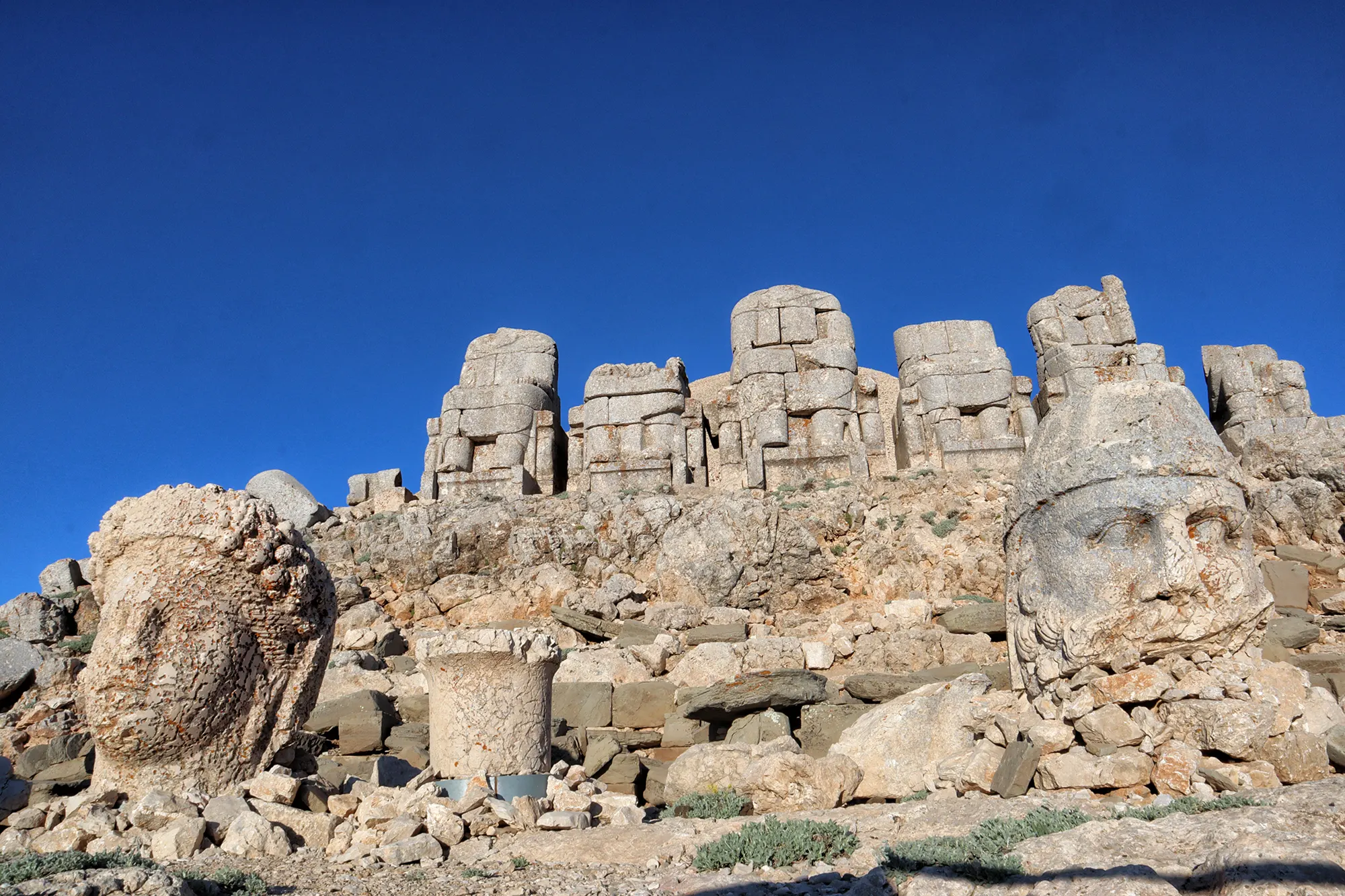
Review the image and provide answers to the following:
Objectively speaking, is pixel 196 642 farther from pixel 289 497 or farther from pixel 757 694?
pixel 289 497

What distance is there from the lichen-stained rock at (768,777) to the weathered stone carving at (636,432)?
9079 mm

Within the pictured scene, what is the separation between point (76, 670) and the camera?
10070mm

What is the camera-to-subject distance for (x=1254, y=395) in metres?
16.7

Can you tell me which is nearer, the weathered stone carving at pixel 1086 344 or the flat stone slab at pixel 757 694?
the flat stone slab at pixel 757 694

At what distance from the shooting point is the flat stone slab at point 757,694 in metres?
7.59

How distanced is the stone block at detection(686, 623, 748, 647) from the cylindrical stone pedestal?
12.5 ft

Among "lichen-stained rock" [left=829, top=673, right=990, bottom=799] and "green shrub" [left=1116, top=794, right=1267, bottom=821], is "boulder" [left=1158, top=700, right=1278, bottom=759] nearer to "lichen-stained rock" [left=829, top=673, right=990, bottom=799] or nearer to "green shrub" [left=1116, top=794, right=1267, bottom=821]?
"green shrub" [left=1116, top=794, right=1267, bottom=821]

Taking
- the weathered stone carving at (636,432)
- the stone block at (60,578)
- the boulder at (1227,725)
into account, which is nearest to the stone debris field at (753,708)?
the boulder at (1227,725)

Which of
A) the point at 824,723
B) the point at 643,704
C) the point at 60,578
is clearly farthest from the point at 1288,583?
the point at 60,578

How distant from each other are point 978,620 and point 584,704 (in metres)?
4.01

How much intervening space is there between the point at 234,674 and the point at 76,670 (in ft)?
20.4

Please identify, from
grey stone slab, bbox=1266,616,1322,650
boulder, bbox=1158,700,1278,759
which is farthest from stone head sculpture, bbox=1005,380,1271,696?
grey stone slab, bbox=1266,616,1322,650

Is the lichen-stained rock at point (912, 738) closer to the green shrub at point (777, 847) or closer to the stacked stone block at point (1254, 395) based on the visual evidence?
the green shrub at point (777, 847)

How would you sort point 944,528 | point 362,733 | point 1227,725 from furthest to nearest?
point 944,528 → point 362,733 → point 1227,725
